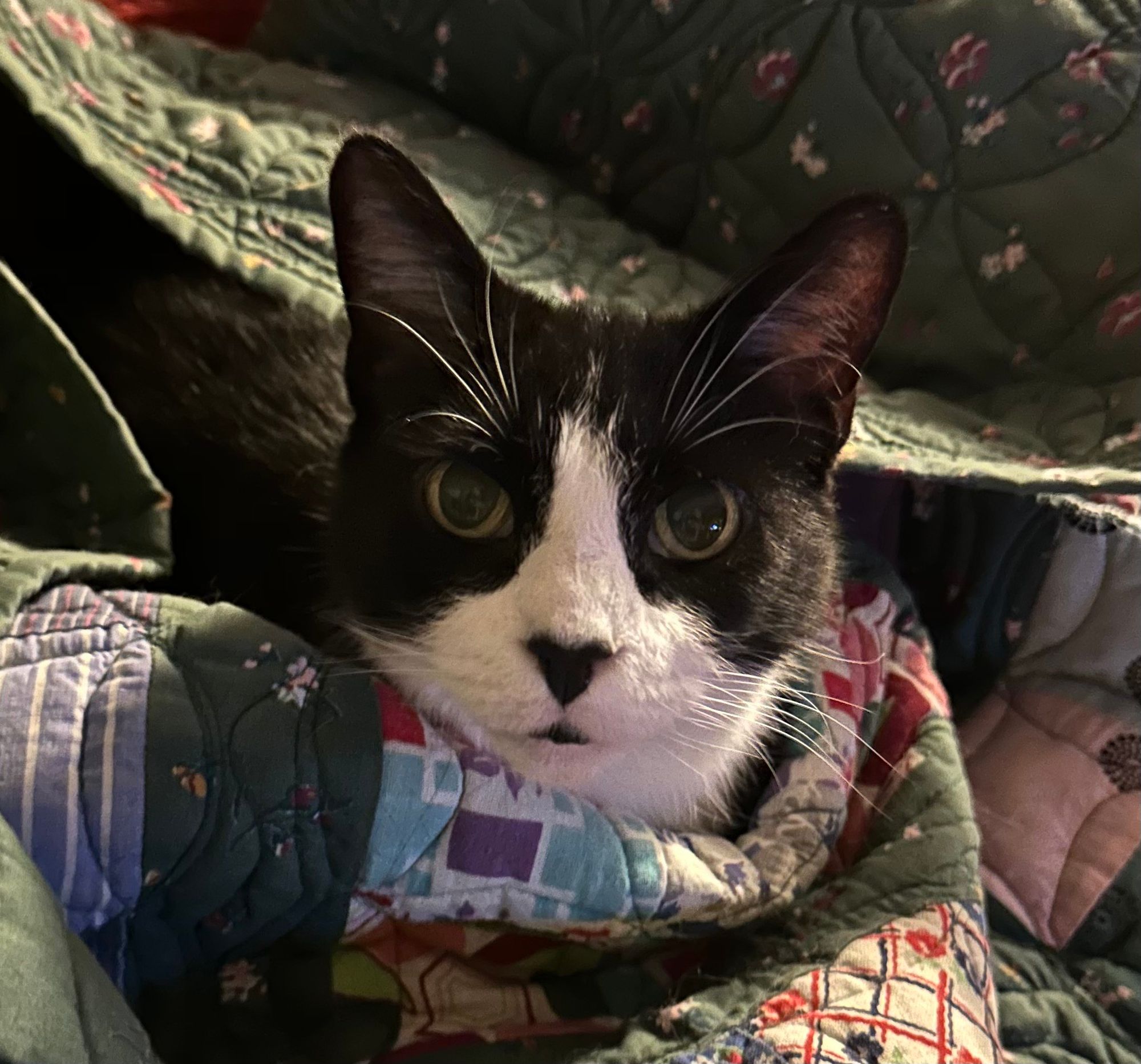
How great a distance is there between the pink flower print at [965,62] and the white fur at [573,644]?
757 millimetres

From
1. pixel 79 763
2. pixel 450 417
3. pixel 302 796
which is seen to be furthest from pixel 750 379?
pixel 79 763

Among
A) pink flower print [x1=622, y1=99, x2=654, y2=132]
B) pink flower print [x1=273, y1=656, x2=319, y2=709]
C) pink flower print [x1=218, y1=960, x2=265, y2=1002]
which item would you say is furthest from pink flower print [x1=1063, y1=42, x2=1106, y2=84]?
pink flower print [x1=218, y1=960, x2=265, y2=1002]

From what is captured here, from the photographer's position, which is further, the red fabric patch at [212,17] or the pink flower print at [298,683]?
the red fabric patch at [212,17]

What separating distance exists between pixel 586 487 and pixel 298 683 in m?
0.28

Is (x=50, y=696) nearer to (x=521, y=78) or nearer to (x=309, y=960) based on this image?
(x=309, y=960)

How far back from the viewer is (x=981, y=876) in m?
1.05

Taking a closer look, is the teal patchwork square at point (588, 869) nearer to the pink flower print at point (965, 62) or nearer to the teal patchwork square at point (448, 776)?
the teal patchwork square at point (448, 776)

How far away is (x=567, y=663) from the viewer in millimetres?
685

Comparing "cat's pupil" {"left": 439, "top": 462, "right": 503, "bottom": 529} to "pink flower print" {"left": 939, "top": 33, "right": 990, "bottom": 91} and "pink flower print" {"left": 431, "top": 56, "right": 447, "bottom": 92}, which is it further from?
"pink flower print" {"left": 431, "top": 56, "right": 447, "bottom": 92}

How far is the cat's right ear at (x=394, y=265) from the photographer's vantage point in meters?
0.78

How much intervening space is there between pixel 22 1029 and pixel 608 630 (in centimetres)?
41

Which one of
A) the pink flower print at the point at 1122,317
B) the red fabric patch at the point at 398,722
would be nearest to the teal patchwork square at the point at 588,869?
the red fabric patch at the point at 398,722

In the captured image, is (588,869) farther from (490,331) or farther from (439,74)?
(439,74)

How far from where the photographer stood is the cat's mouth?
734 millimetres
